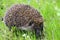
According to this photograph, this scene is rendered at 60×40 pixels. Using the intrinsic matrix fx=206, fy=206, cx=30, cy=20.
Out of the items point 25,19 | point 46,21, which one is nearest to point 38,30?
point 25,19

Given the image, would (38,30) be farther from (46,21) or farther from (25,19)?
(46,21)

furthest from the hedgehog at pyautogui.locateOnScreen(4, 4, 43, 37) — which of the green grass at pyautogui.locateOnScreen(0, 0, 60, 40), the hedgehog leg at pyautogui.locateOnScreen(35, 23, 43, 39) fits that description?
the green grass at pyautogui.locateOnScreen(0, 0, 60, 40)

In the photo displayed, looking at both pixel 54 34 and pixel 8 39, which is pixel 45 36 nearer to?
pixel 54 34

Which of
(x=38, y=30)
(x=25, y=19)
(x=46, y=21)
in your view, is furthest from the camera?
(x=46, y=21)

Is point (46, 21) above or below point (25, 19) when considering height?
below

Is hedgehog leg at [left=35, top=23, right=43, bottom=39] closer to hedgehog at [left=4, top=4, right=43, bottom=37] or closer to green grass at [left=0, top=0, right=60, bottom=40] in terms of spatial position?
Answer: hedgehog at [left=4, top=4, right=43, bottom=37]

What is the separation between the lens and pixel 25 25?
4.25m

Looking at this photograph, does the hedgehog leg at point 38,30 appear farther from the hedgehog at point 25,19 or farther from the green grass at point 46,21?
the green grass at point 46,21

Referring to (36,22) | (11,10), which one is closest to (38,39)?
(36,22)

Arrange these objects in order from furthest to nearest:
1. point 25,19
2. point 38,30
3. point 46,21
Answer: point 46,21 → point 25,19 → point 38,30

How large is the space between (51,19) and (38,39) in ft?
2.05

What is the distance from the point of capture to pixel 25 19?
4.22 m

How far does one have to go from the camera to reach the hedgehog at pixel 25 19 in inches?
159

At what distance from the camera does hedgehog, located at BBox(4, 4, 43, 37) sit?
403 centimetres
